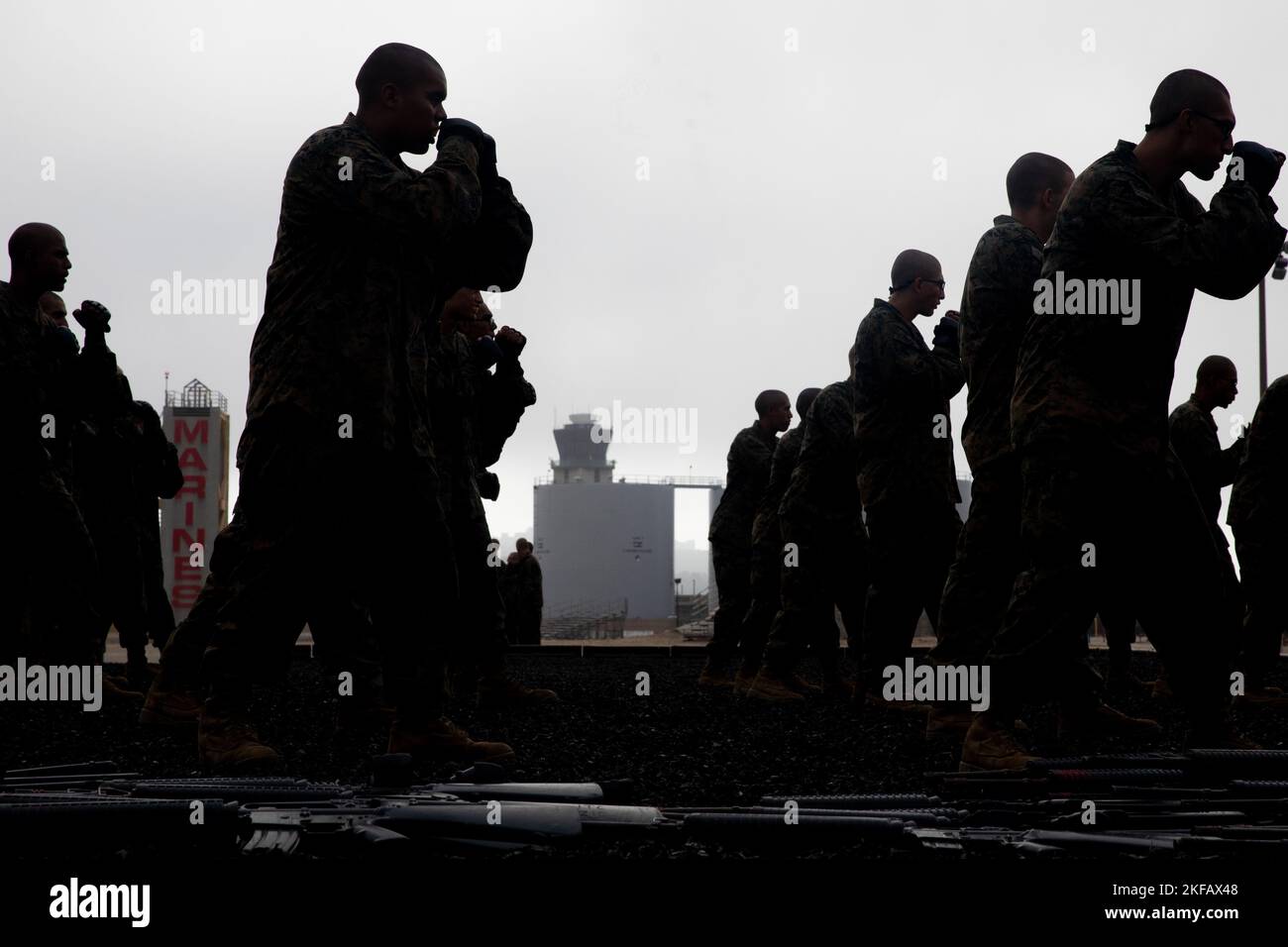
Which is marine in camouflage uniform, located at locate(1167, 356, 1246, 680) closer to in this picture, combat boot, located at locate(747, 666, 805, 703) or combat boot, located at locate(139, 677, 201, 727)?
combat boot, located at locate(747, 666, 805, 703)

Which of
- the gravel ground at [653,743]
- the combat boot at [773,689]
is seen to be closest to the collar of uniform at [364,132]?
the gravel ground at [653,743]

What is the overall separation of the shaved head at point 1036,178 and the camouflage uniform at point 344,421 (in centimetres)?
274

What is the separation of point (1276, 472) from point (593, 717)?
4.88 metres

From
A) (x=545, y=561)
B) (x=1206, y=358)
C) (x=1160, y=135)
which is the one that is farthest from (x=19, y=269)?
(x=545, y=561)

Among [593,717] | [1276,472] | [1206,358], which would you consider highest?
[1206,358]

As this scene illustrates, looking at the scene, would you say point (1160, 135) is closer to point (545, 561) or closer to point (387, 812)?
point (387, 812)

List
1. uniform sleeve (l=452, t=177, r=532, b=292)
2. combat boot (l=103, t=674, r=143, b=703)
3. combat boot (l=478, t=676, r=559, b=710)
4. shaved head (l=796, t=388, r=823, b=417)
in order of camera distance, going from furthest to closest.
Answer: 1. shaved head (l=796, t=388, r=823, b=417)
2. combat boot (l=103, t=674, r=143, b=703)
3. combat boot (l=478, t=676, r=559, b=710)
4. uniform sleeve (l=452, t=177, r=532, b=292)

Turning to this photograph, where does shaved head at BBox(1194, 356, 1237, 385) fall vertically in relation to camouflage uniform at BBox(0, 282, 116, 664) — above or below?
above

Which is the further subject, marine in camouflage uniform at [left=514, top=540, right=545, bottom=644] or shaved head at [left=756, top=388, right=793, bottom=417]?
marine in camouflage uniform at [left=514, top=540, right=545, bottom=644]

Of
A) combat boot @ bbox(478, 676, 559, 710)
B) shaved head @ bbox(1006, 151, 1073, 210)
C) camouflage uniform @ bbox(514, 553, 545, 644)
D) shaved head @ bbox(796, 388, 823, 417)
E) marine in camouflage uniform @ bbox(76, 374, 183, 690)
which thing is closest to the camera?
shaved head @ bbox(1006, 151, 1073, 210)

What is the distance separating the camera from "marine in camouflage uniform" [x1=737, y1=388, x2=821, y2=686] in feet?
29.6

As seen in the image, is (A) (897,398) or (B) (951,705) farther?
(A) (897,398)

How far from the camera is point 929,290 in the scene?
6926 millimetres

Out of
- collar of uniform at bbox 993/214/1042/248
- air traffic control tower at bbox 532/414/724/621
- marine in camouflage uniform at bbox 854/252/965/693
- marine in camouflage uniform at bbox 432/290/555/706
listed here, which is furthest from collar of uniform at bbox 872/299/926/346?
air traffic control tower at bbox 532/414/724/621
